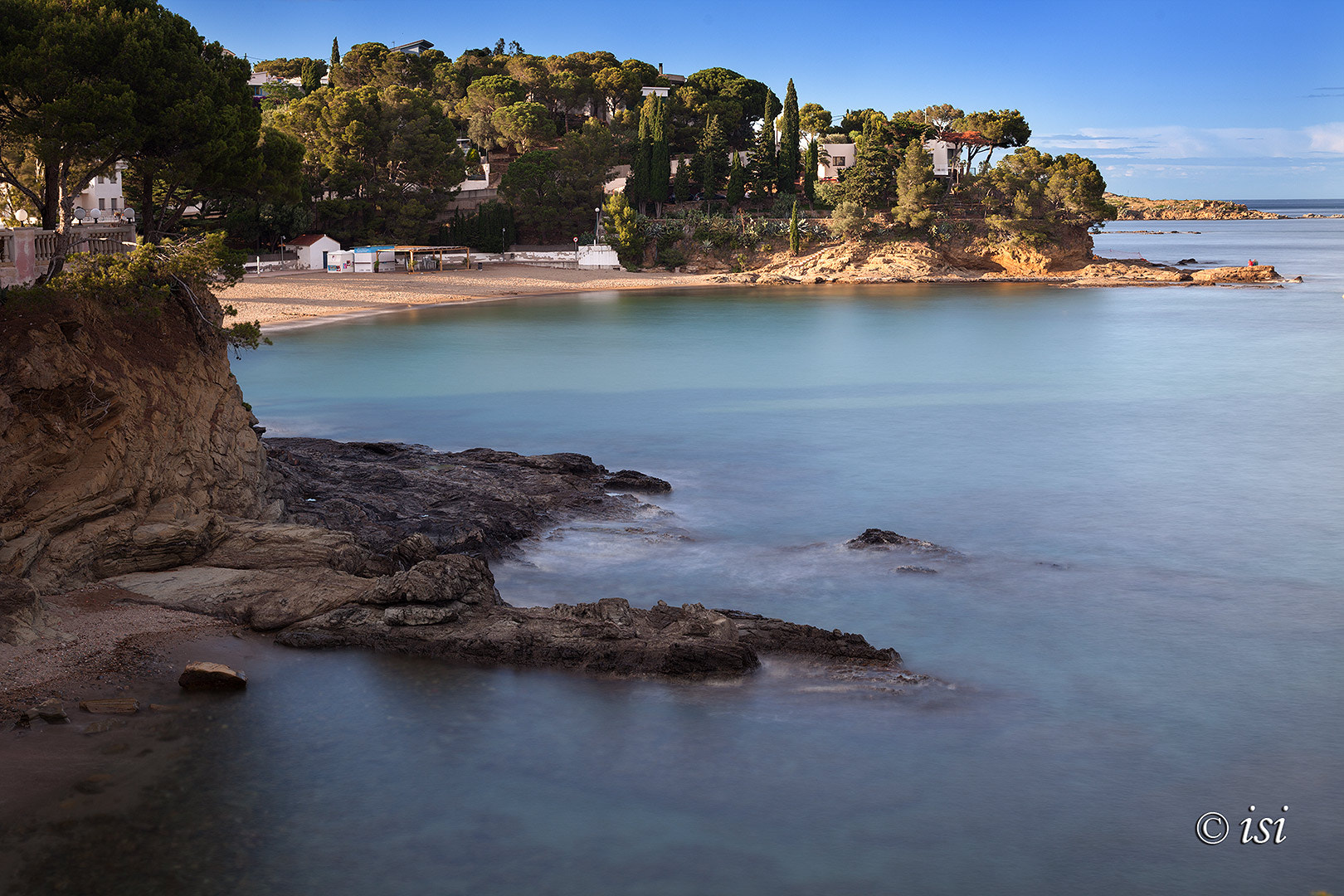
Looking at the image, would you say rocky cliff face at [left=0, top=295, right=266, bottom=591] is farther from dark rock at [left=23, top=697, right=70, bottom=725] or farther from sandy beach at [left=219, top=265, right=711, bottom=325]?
sandy beach at [left=219, top=265, right=711, bottom=325]

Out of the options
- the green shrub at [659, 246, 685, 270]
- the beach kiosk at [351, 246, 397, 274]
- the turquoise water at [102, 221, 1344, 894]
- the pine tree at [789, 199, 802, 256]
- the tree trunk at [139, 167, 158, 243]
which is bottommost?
the turquoise water at [102, 221, 1344, 894]

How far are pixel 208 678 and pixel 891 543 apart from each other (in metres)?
11.1

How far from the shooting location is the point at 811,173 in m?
87.2

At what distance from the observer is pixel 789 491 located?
76.6ft

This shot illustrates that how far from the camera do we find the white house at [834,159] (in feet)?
297

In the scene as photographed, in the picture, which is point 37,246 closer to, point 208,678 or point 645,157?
point 208,678

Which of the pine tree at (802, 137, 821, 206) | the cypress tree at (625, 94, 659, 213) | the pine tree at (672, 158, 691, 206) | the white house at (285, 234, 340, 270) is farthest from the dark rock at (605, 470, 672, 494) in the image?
the pine tree at (672, 158, 691, 206)

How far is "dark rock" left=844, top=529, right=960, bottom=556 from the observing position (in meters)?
18.8

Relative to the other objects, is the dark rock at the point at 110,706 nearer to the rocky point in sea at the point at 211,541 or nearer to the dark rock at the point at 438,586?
the rocky point in sea at the point at 211,541

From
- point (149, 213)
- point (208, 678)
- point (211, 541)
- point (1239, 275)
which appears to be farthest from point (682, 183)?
point (208, 678)

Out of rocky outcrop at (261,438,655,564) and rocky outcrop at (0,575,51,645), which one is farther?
rocky outcrop at (261,438,655,564)

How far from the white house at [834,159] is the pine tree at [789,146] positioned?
162 inches

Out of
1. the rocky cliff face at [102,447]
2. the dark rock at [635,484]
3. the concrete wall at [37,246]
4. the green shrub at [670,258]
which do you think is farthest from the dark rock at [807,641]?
the green shrub at [670,258]

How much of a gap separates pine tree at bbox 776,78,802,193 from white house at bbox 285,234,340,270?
34.0 m
